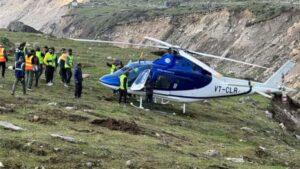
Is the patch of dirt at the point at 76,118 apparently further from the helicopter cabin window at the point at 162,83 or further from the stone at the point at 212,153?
the helicopter cabin window at the point at 162,83

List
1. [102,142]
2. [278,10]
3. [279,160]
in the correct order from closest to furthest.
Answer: [102,142], [279,160], [278,10]

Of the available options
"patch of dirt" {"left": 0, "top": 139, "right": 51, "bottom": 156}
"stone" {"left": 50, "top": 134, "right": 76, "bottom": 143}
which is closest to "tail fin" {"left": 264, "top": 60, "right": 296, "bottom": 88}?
"stone" {"left": 50, "top": 134, "right": 76, "bottom": 143}

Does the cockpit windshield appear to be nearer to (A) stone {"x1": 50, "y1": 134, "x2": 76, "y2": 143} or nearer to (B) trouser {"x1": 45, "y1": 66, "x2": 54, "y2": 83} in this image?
(B) trouser {"x1": 45, "y1": 66, "x2": 54, "y2": 83}

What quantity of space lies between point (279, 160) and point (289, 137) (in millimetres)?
8216

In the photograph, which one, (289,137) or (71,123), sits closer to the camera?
(71,123)

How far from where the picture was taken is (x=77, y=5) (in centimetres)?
11456

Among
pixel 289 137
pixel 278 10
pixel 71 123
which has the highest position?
pixel 278 10

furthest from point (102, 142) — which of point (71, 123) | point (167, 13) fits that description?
point (167, 13)

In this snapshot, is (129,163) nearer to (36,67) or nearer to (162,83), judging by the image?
(36,67)

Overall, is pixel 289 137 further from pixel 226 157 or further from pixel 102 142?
pixel 102 142

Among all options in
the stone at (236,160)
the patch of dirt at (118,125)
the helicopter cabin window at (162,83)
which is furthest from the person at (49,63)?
the stone at (236,160)

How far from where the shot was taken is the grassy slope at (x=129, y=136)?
14.4 metres

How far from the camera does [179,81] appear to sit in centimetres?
2678

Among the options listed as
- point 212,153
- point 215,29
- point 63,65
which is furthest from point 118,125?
point 215,29
